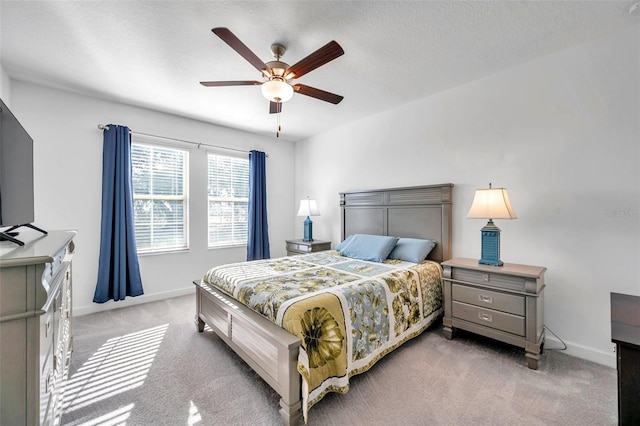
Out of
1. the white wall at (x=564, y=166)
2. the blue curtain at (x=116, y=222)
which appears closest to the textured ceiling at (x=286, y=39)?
the white wall at (x=564, y=166)

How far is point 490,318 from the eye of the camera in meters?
2.35

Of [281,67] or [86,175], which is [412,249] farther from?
[86,175]

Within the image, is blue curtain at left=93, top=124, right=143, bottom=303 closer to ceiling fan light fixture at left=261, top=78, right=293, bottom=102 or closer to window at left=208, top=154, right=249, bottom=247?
window at left=208, top=154, right=249, bottom=247

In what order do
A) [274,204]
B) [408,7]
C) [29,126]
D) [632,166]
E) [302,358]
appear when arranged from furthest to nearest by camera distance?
[274,204]
[29,126]
[632,166]
[408,7]
[302,358]

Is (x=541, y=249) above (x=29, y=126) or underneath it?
underneath

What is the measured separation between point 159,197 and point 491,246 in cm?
414

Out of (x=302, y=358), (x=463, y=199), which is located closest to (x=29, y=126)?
(x=302, y=358)

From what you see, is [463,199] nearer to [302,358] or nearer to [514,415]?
[514,415]

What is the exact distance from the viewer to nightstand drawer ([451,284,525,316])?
2215mm

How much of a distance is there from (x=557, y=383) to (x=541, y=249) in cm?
112

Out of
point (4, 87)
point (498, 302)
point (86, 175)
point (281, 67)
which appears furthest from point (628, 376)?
point (4, 87)

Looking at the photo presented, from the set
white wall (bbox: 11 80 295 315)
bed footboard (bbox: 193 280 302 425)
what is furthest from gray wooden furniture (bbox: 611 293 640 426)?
white wall (bbox: 11 80 295 315)

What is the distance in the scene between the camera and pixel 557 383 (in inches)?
76.3

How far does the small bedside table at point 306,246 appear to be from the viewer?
→ 13.7ft
